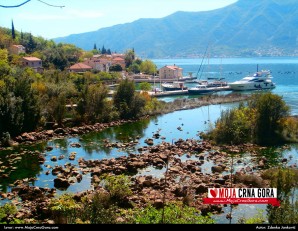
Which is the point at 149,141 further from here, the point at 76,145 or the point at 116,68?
the point at 116,68

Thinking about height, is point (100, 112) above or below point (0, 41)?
below

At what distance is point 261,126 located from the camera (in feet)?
96.7

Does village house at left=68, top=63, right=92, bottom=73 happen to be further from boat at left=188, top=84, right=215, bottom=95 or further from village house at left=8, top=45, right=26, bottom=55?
boat at left=188, top=84, right=215, bottom=95

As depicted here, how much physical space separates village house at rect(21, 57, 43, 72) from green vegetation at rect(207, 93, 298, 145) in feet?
146

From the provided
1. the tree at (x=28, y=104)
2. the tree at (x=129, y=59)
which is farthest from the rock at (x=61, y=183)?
the tree at (x=129, y=59)

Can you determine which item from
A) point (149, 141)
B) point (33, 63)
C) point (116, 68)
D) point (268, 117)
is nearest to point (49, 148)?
point (149, 141)

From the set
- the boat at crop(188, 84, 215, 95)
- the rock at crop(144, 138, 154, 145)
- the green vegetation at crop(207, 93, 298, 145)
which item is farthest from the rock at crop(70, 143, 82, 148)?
the boat at crop(188, 84, 215, 95)

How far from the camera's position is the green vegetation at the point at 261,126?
29.1 m

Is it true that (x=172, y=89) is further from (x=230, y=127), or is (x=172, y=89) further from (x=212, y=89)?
(x=230, y=127)

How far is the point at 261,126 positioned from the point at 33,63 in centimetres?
4870

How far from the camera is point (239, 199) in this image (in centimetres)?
1617

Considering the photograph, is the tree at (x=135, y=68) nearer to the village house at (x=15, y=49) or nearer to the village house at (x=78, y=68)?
the village house at (x=78, y=68)

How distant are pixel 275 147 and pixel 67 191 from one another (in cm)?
1643

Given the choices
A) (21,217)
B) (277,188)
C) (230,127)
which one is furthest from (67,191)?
(230,127)
